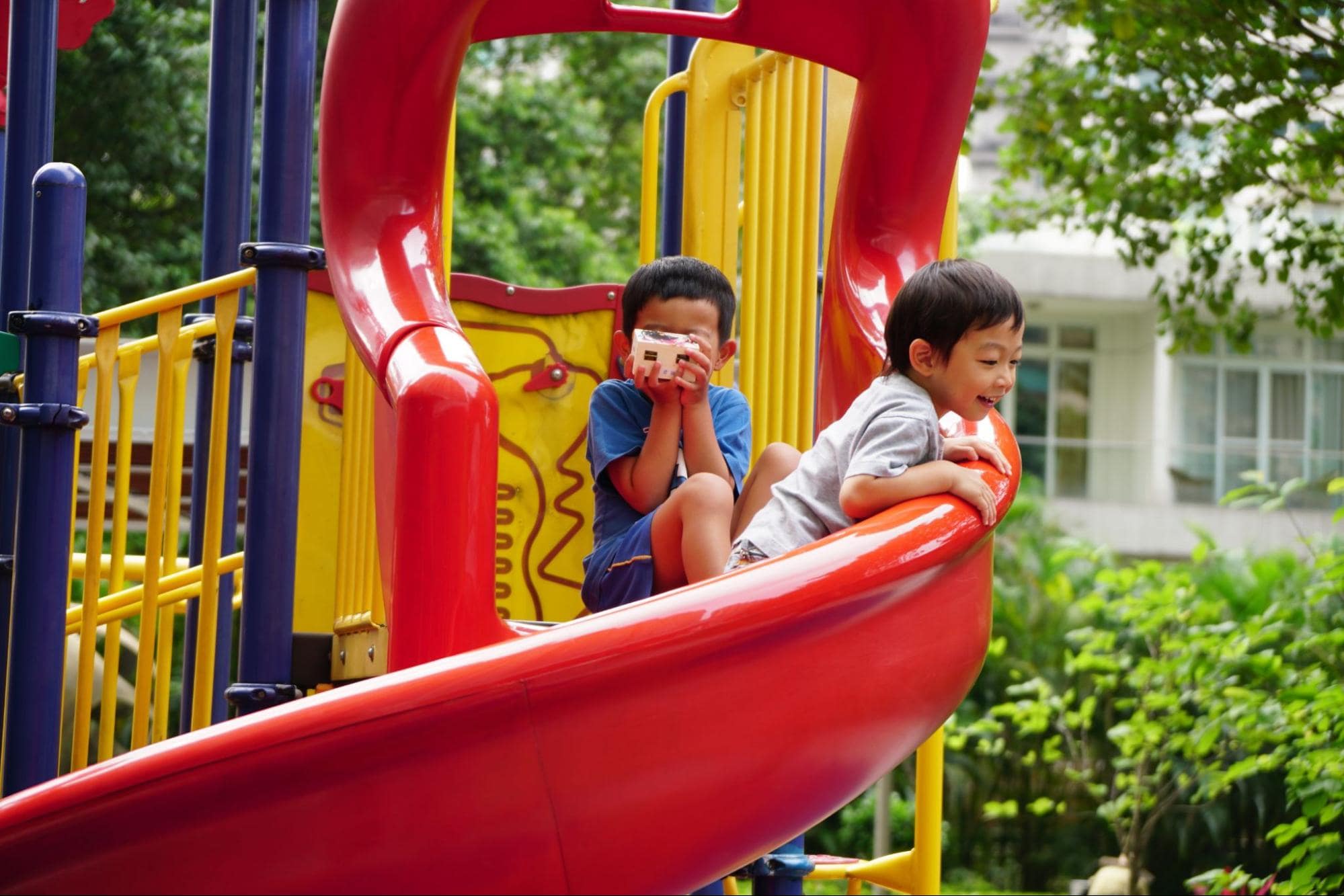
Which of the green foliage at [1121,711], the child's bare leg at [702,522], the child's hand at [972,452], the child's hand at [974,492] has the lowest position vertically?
the green foliage at [1121,711]

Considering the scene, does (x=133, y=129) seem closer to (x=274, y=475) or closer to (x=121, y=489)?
(x=121, y=489)

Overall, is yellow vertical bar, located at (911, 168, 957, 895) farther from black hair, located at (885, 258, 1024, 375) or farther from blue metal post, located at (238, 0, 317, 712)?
blue metal post, located at (238, 0, 317, 712)

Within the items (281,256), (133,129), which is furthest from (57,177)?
(133,129)

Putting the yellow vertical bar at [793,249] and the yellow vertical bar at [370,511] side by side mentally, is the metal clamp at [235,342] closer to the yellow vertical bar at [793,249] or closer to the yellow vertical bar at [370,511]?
the yellow vertical bar at [370,511]

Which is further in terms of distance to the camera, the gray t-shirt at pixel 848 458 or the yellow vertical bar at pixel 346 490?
the yellow vertical bar at pixel 346 490

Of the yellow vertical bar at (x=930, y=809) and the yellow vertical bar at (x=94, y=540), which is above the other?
the yellow vertical bar at (x=94, y=540)

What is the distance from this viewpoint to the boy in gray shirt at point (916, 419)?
7.84ft

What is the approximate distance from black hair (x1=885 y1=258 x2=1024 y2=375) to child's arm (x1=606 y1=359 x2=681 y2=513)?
1.54ft

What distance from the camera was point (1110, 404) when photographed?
22453 millimetres

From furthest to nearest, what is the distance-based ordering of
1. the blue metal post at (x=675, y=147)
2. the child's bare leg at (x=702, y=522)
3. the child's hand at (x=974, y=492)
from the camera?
the blue metal post at (x=675, y=147) < the child's bare leg at (x=702, y=522) < the child's hand at (x=974, y=492)

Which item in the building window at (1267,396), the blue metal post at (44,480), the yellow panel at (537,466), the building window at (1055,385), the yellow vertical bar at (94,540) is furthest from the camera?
the building window at (1055,385)

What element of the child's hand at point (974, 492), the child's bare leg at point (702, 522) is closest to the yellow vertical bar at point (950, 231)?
the child's bare leg at point (702, 522)

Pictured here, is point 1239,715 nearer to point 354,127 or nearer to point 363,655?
point 363,655

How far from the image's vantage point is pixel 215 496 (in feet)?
10.2
